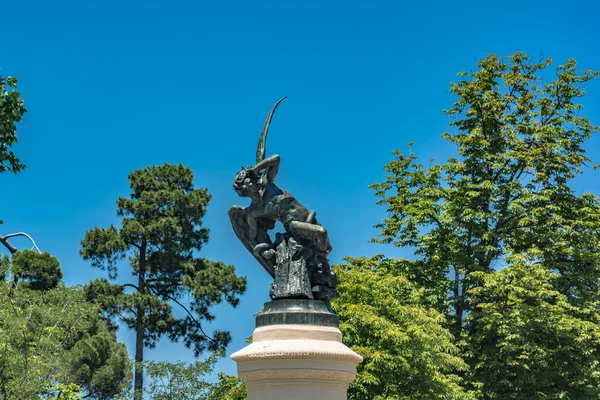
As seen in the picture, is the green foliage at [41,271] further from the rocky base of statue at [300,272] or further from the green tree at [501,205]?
the rocky base of statue at [300,272]

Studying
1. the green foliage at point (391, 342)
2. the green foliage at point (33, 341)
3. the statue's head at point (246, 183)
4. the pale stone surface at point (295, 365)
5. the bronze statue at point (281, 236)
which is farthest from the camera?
the green foliage at point (391, 342)

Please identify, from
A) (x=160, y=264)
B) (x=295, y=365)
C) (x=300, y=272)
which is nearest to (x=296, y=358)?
(x=295, y=365)

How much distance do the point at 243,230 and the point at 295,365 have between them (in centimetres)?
266

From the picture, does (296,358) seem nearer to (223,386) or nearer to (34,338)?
(34,338)

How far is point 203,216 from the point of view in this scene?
4416 centimetres

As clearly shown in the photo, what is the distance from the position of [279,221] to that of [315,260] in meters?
0.85

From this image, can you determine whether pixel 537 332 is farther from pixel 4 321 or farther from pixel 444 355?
pixel 4 321

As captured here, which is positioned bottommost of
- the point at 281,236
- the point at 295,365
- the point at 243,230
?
the point at 295,365

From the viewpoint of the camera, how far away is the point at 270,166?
13141 mm

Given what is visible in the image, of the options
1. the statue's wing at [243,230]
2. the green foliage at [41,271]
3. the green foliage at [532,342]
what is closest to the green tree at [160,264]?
the green foliage at [41,271]

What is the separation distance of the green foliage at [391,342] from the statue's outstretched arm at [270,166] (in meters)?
13.2

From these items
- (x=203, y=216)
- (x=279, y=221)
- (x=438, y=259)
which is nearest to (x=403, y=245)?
(x=438, y=259)

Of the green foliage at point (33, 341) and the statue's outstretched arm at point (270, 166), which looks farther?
the green foliage at point (33, 341)

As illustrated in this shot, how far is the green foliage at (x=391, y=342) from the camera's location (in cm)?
2606
